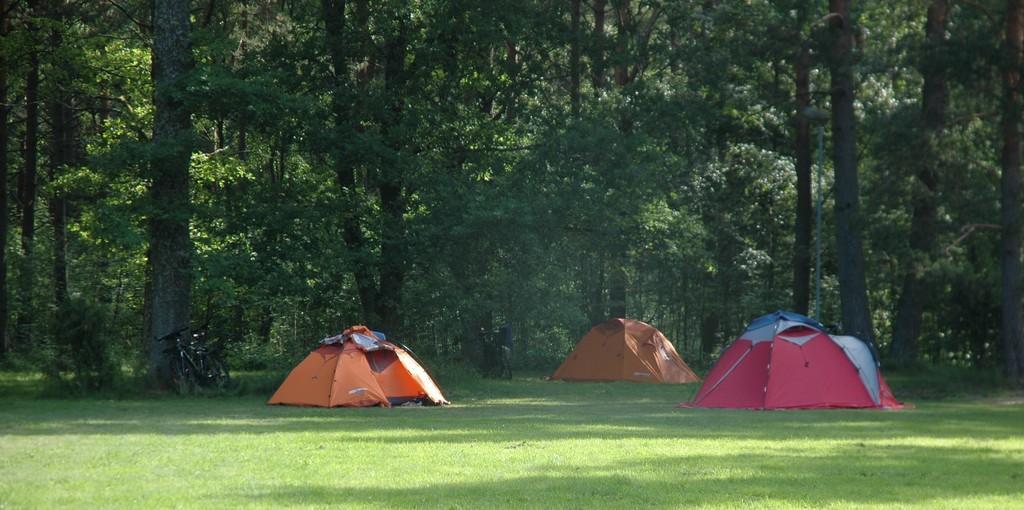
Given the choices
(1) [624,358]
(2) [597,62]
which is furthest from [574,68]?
(1) [624,358]

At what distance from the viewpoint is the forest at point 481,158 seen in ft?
80.3

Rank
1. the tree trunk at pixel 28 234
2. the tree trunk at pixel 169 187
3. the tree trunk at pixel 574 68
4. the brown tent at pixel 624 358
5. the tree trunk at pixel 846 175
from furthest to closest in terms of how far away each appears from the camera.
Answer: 1. the tree trunk at pixel 28 234
2. the brown tent at pixel 624 358
3. the tree trunk at pixel 574 68
4. the tree trunk at pixel 846 175
5. the tree trunk at pixel 169 187

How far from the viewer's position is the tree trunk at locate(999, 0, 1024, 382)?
23.9m

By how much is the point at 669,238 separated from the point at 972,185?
7.93 metres

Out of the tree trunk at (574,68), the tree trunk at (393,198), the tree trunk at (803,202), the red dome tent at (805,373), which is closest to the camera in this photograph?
the red dome tent at (805,373)

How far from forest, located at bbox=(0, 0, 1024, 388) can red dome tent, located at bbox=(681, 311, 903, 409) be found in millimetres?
4781

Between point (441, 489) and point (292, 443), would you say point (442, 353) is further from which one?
point (441, 489)

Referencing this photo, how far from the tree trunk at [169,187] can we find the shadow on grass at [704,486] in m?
14.0

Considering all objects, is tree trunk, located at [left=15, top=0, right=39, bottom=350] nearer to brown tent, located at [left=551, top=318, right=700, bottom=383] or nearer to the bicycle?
the bicycle

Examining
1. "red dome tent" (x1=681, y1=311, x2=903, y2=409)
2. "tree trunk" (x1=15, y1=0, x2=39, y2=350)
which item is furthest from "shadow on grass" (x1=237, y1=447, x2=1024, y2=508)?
"tree trunk" (x1=15, y1=0, x2=39, y2=350)

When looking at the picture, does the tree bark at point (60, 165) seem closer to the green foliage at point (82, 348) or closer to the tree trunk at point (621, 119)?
the green foliage at point (82, 348)

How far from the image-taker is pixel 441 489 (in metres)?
10.5

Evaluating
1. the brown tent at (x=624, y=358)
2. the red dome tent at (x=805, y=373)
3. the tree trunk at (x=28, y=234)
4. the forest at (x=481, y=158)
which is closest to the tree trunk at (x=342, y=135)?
the forest at (x=481, y=158)

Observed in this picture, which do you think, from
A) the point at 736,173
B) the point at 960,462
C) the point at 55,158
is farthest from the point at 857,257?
the point at 55,158
